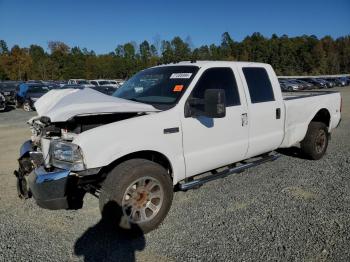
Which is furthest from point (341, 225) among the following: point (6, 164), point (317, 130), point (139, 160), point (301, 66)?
point (301, 66)

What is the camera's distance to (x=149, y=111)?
3.99 meters

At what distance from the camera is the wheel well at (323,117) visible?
6.84 metres

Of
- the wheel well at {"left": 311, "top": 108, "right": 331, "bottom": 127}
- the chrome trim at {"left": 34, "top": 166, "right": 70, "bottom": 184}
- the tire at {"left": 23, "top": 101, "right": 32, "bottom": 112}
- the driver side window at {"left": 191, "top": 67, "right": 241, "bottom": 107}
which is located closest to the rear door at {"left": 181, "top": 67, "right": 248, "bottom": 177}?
the driver side window at {"left": 191, "top": 67, "right": 241, "bottom": 107}

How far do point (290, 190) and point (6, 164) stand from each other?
17.3 ft

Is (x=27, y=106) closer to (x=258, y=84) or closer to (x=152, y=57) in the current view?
(x=258, y=84)

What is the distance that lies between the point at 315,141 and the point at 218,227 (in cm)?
341

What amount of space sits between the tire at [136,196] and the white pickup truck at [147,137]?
11 millimetres

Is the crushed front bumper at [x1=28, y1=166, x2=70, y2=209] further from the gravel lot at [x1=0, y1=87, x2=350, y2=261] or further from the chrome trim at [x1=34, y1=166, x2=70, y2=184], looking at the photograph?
the gravel lot at [x1=0, y1=87, x2=350, y2=261]

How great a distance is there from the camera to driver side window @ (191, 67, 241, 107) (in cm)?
447

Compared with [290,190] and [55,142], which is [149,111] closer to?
[55,142]

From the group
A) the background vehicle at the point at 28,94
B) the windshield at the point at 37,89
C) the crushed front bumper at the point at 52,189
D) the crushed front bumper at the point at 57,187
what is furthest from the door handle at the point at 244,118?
the windshield at the point at 37,89

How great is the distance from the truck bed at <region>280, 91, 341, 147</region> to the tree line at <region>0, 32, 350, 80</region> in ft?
309

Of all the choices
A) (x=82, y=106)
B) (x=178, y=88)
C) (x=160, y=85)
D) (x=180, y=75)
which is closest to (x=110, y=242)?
(x=82, y=106)

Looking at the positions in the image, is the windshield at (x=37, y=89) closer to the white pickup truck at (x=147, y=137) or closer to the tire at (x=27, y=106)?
the tire at (x=27, y=106)
